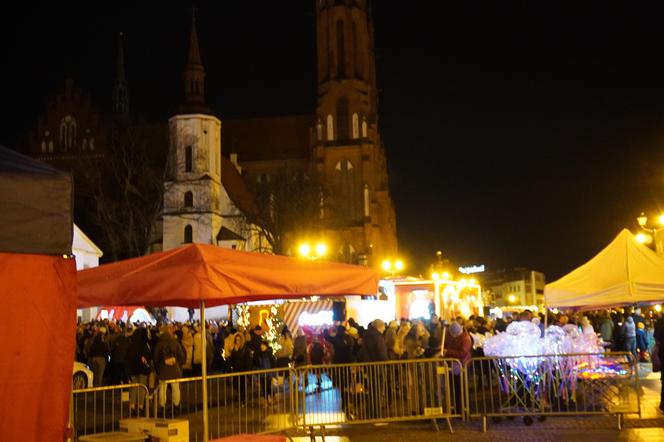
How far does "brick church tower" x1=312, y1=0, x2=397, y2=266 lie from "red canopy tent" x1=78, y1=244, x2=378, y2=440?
5704 cm

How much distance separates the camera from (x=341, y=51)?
71.7 metres

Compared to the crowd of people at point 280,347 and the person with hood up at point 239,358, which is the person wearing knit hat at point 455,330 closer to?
the crowd of people at point 280,347

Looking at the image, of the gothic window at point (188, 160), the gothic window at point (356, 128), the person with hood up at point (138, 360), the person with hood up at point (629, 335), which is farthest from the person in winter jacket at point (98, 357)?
the gothic window at point (356, 128)

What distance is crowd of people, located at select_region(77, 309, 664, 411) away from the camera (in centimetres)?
1402

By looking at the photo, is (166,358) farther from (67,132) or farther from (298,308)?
(67,132)

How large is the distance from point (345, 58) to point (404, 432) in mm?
62403

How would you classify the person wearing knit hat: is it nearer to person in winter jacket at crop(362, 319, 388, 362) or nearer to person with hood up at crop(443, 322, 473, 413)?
person with hood up at crop(443, 322, 473, 413)

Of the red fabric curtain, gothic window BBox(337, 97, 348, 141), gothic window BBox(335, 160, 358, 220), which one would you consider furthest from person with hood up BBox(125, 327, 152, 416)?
gothic window BBox(337, 97, 348, 141)

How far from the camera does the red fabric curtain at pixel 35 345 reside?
14.6 feet

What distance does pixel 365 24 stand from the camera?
2889 inches

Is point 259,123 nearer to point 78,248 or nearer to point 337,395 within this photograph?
point 78,248

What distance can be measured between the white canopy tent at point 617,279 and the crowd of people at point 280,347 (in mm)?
704

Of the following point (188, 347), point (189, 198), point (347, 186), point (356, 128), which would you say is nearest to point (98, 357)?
point (188, 347)

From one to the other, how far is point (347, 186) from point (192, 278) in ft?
203
